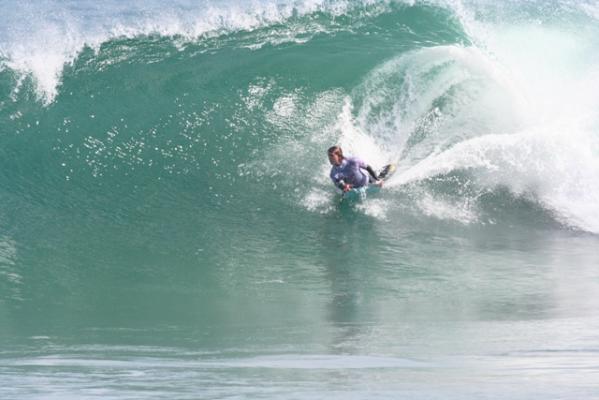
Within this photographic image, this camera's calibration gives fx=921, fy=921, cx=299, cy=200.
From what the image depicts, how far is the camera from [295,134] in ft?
44.1

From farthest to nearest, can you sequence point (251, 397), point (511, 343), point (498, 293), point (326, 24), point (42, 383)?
point (326, 24) → point (498, 293) → point (511, 343) → point (42, 383) → point (251, 397)

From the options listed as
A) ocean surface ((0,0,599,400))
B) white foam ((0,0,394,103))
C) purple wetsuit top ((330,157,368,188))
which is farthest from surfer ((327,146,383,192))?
white foam ((0,0,394,103))

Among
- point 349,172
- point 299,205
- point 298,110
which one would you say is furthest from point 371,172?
point 298,110

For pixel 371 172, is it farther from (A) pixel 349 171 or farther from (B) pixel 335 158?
(B) pixel 335 158

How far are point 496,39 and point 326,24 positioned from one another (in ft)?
11.6

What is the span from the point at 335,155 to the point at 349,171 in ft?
1.19

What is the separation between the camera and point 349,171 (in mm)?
11883

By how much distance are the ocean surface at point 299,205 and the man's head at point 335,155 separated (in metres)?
0.68

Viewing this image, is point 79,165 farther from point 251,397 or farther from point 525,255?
point 251,397

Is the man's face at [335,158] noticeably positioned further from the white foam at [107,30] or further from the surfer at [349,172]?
the white foam at [107,30]

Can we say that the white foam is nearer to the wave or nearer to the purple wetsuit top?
the wave

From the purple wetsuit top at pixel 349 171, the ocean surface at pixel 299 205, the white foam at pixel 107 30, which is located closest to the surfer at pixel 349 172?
the purple wetsuit top at pixel 349 171

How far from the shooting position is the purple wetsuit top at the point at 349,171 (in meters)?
11.9

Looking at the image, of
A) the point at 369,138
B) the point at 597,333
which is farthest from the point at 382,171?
the point at 597,333
